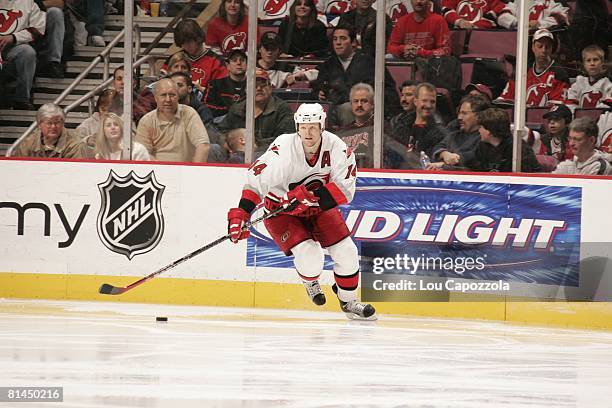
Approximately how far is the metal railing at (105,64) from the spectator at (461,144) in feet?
6.10

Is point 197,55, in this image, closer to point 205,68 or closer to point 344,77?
point 205,68

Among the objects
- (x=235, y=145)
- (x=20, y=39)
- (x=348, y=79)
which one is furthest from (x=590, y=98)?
(x=20, y=39)

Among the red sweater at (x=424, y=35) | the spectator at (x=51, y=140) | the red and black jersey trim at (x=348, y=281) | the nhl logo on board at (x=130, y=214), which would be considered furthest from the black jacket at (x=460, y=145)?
the spectator at (x=51, y=140)

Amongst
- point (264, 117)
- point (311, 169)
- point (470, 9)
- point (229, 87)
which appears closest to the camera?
point (311, 169)

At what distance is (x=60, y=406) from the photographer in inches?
138

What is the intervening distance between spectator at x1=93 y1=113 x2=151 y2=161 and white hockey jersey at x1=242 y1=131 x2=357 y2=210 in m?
1.15

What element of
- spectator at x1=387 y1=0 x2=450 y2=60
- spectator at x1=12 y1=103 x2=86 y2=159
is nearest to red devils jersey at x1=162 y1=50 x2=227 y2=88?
spectator at x1=12 y1=103 x2=86 y2=159

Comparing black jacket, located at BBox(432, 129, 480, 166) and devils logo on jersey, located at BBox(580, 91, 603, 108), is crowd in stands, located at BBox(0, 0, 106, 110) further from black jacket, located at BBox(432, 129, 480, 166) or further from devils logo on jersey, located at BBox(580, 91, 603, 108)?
devils logo on jersey, located at BBox(580, 91, 603, 108)

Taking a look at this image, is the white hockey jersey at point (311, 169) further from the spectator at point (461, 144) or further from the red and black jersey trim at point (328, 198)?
the spectator at point (461, 144)

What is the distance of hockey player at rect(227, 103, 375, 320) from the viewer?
6.02 metres

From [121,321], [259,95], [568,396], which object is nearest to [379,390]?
[568,396]

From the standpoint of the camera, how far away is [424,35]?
7.08m

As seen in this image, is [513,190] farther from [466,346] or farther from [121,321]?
[121,321]

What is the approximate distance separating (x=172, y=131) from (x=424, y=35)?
1654 millimetres
